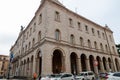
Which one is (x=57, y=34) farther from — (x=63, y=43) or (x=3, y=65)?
(x=3, y=65)

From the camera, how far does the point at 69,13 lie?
87.5 feet

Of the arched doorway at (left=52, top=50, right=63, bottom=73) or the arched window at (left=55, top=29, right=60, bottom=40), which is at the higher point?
the arched window at (left=55, top=29, right=60, bottom=40)

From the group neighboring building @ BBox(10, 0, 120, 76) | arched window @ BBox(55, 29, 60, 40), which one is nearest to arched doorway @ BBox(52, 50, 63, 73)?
neighboring building @ BBox(10, 0, 120, 76)

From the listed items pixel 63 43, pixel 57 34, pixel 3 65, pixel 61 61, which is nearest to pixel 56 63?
pixel 61 61

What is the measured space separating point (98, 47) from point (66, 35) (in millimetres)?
12618

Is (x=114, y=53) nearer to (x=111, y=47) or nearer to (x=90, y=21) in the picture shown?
(x=111, y=47)

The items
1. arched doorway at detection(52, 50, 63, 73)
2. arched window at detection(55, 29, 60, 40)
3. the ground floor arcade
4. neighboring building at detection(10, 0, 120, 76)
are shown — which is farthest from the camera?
arched doorway at detection(52, 50, 63, 73)

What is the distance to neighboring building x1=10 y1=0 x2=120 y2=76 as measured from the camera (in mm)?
20062

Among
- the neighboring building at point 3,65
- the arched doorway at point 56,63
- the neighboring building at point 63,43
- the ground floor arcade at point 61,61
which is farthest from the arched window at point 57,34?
the neighboring building at point 3,65

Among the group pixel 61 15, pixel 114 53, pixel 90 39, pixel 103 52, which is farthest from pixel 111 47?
pixel 61 15

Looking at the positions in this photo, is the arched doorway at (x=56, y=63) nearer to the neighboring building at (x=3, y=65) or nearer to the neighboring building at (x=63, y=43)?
the neighboring building at (x=63, y=43)

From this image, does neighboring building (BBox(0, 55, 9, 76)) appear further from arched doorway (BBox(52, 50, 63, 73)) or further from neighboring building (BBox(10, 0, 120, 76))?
arched doorway (BBox(52, 50, 63, 73))

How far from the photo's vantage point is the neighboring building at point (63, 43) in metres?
20.1

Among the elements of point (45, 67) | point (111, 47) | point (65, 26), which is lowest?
point (45, 67)
